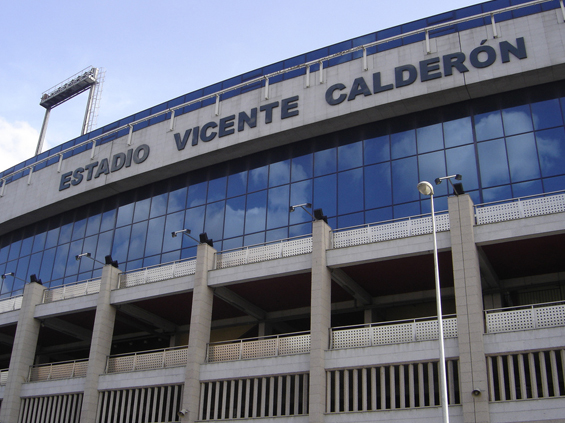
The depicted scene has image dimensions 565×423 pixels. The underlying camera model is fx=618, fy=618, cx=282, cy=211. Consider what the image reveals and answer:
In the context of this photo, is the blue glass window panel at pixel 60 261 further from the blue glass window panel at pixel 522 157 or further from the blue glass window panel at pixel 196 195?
the blue glass window panel at pixel 522 157

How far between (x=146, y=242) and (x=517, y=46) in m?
26.1

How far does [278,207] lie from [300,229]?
2.48 m

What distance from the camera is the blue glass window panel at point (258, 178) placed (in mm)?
39781

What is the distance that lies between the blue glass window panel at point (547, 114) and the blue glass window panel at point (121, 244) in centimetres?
2727

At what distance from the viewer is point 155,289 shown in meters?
35.1

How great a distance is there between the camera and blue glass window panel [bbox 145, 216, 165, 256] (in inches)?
1628

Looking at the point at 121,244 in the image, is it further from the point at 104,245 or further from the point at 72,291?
the point at 72,291

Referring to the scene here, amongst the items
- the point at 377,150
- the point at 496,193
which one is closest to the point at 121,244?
the point at 377,150

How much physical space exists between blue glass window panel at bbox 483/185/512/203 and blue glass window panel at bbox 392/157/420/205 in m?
3.66

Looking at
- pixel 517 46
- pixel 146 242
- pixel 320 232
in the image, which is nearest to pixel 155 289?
pixel 146 242

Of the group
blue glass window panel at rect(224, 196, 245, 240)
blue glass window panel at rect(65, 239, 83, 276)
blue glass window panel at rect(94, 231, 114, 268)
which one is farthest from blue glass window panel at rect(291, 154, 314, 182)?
blue glass window panel at rect(65, 239, 83, 276)

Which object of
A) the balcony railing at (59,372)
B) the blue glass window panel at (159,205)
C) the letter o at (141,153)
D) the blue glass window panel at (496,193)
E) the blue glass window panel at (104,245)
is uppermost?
the letter o at (141,153)

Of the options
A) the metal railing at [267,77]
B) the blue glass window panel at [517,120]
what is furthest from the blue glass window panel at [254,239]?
the blue glass window panel at [517,120]

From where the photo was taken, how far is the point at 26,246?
49406 millimetres
